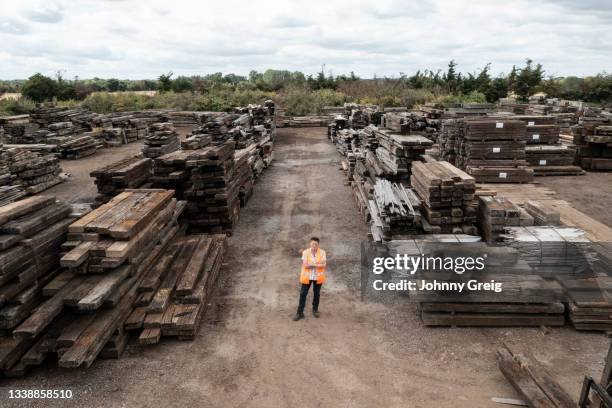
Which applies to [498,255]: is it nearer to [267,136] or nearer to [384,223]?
[384,223]

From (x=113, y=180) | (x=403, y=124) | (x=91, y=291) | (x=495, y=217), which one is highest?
(x=403, y=124)

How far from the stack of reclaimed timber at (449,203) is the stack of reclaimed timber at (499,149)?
237 inches

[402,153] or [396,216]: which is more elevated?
[402,153]

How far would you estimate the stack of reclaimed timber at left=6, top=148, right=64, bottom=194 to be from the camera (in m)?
15.5

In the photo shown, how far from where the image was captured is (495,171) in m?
13.8

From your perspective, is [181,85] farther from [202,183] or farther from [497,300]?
[497,300]

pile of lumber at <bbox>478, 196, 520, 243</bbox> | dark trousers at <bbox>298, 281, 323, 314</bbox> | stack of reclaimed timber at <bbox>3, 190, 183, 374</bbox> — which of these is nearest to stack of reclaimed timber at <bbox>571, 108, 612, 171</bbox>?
pile of lumber at <bbox>478, 196, 520, 243</bbox>

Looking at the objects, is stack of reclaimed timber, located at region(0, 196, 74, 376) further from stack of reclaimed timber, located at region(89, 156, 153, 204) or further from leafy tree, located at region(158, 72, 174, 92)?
leafy tree, located at region(158, 72, 174, 92)

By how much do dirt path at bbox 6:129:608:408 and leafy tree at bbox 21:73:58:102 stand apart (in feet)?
121

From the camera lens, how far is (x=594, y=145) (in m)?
17.5

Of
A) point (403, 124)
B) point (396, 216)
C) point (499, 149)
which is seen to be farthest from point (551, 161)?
point (396, 216)

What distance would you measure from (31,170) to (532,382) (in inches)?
693

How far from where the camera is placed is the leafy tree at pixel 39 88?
35781mm

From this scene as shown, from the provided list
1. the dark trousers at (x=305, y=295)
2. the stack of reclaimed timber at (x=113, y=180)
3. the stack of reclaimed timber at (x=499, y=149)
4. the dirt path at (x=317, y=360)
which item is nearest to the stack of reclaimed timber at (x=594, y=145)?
the stack of reclaimed timber at (x=499, y=149)
